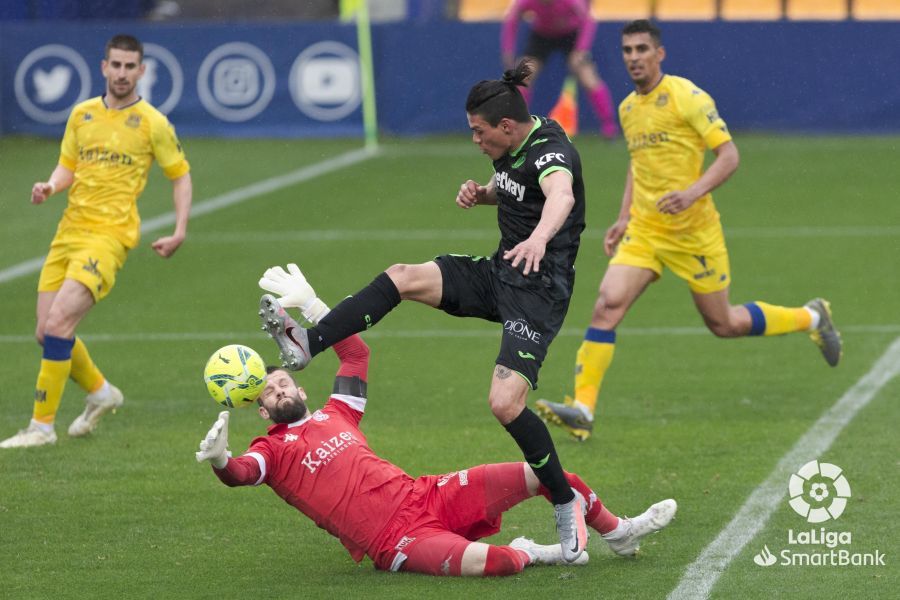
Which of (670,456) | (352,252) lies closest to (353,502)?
(670,456)

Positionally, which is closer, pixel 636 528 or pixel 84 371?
pixel 636 528

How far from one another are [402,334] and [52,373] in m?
4.22

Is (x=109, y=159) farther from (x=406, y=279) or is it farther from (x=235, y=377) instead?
(x=235, y=377)

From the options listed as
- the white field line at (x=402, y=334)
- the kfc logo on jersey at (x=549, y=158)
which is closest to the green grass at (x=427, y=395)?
the white field line at (x=402, y=334)

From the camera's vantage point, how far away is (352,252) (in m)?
17.2

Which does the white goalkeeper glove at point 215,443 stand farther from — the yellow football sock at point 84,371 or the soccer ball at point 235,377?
the yellow football sock at point 84,371

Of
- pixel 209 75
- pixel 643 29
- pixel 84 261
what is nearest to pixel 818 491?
pixel 643 29

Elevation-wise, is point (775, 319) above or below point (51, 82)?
below

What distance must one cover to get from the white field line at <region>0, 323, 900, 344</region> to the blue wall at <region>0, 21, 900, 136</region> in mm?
10971

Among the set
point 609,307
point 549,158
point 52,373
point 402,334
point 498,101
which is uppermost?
point 498,101

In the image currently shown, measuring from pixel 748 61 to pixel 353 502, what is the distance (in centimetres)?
1760

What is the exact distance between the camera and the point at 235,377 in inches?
289

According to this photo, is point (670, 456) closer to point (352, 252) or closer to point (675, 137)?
point (675, 137)

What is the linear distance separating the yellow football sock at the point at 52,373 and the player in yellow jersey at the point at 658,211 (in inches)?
125
